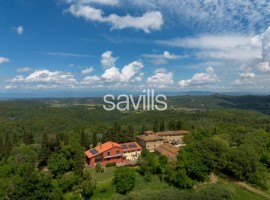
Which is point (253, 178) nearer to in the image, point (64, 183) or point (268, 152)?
point (268, 152)

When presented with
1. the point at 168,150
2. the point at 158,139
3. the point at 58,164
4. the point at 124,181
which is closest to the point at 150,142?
the point at 158,139

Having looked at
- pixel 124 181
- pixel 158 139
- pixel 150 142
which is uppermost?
pixel 158 139

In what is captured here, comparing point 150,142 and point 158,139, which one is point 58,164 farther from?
point 158,139

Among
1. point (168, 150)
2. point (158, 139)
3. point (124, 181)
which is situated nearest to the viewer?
point (124, 181)

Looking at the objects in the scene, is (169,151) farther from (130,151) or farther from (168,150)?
(130,151)

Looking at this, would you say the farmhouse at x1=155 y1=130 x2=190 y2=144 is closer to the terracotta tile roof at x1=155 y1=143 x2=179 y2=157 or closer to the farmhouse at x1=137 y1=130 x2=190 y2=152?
the farmhouse at x1=137 y1=130 x2=190 y2=152

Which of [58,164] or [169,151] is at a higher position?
[58,164]

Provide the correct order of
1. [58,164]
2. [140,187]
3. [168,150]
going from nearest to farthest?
[140,187]
[58,164]
[168,150]

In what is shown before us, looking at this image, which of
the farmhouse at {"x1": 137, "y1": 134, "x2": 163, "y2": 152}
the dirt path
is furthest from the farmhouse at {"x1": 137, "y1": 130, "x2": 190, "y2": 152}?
the dirt path

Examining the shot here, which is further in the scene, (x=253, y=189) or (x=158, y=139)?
(x=158, y=139)
